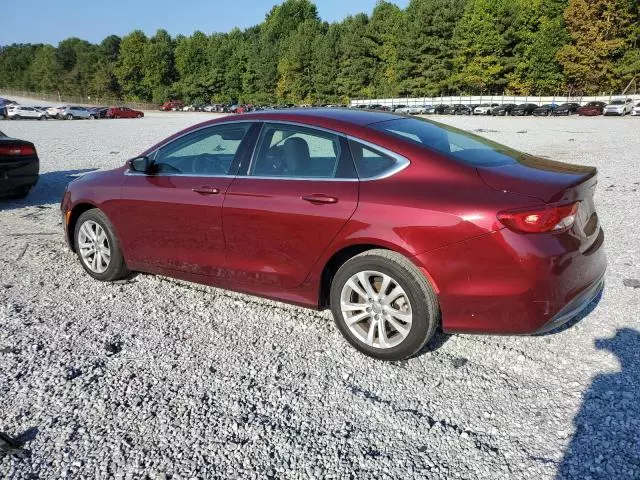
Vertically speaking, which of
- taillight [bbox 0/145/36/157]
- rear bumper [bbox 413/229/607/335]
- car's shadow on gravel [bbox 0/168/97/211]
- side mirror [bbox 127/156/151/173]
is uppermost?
side mirror [bbox 127/156/151/173]

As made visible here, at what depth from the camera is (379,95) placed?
7612 centimetres

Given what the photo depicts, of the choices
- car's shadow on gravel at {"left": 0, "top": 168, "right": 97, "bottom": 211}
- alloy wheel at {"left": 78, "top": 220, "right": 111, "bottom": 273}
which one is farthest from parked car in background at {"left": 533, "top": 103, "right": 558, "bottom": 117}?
alloy wheel at {"left": 78, "top": 220, "right": 111, "bottom": 273}

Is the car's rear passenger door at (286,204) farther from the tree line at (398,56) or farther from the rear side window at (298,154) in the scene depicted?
the tree line at (398,56)

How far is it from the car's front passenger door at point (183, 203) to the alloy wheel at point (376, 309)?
1140 mm

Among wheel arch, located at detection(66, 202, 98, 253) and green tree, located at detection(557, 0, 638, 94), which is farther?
green tree, located at detection(557, 0, 638, 94)

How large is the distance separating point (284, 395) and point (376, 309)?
802 millimetres

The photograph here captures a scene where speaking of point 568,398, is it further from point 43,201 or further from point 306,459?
point 43,201

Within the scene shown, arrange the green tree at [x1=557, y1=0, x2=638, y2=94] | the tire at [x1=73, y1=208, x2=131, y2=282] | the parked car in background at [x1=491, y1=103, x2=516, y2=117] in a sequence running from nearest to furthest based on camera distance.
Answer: the tire at [x1=73, y1=208, x2=131, y2=282] < the parked car in background at [x1=491, y1=103, x2=516, y2=117] < the green tree at [x1=557, y1=0, x2=638, y2=94]

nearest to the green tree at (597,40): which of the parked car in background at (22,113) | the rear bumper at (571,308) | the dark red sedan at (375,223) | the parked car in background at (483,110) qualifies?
the parked car in background at (483,110)

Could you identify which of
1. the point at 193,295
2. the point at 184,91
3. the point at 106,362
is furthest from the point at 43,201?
the point at 184,91

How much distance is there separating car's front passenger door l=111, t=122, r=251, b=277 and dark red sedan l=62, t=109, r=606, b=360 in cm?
1

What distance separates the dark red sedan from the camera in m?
3.10

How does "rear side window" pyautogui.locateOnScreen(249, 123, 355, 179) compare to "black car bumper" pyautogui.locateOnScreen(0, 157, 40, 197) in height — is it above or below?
above

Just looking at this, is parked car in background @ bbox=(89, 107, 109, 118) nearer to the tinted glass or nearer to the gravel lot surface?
the gravel lot surface
